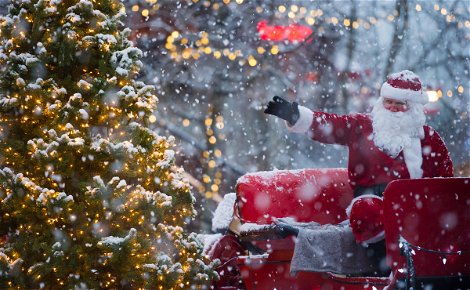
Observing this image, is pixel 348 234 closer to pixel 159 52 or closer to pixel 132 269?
pixel 132 269

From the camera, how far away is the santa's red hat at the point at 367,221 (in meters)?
4.45

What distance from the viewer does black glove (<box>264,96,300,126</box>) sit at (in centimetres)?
501

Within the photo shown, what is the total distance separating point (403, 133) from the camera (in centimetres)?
524

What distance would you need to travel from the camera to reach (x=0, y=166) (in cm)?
462

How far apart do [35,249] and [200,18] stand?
8.95 meters

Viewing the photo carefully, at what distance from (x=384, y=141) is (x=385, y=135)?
5 cm

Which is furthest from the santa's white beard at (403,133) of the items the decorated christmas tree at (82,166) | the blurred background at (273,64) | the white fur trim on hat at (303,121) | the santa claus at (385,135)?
the blurred background at (273,64)

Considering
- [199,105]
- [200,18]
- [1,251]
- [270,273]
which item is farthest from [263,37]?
[1,251]

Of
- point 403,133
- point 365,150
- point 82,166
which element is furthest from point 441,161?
point 82,166

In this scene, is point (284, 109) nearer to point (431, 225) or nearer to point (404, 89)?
point (404, 89)

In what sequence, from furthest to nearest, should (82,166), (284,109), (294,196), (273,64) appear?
(273,64), (294,196), (284,109), (82,166)

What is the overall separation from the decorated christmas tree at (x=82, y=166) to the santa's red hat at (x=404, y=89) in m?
1.80

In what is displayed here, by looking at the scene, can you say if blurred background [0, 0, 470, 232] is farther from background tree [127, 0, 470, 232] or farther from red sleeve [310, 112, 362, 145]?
red sleeve [310, 112, 362, 145]

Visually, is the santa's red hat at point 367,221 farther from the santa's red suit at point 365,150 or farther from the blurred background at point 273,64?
the blurred background at point 273,64
